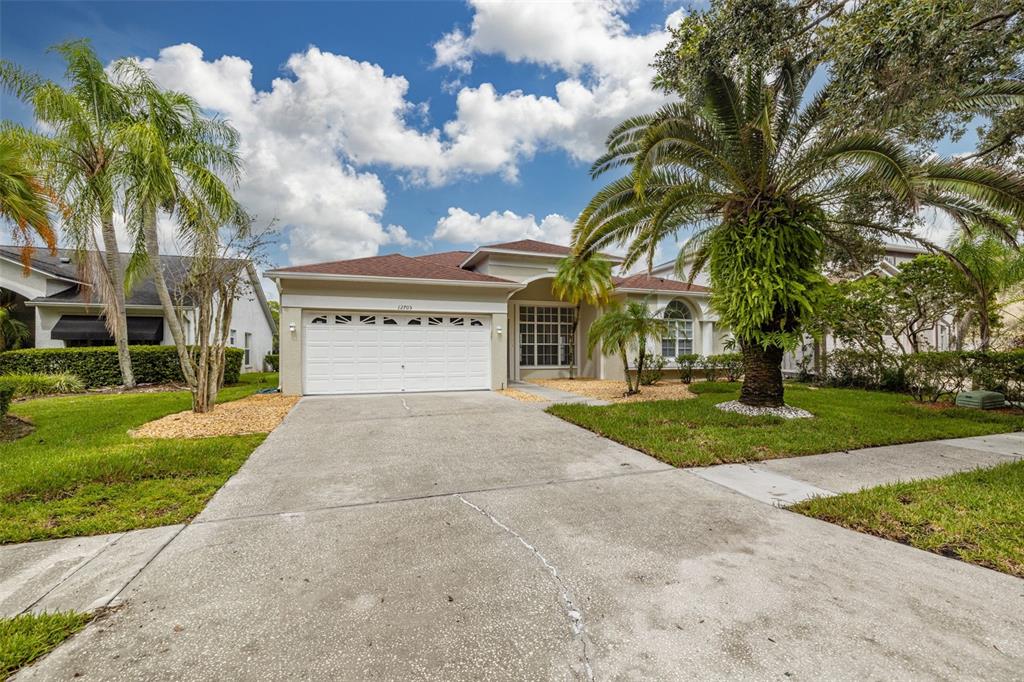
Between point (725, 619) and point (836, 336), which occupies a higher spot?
point (836, 336)

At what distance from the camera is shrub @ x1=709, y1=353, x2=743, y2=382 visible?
49.4ft

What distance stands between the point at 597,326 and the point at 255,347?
20.9 metres

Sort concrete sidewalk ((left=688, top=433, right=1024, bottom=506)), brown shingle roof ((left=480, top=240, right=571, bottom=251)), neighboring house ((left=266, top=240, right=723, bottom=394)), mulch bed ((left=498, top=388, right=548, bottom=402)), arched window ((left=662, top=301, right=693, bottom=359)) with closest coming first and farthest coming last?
1. concrete sidewalk ((left=688, top=433, right=1024, bottom=506))
2. mulch bed ((left=498, top=388, right=548, bottom=402))
3. neighboring house ((left=266, top=240, right=723, bottom=394))
4. brown shingle roof ((left=480, top=240, right=571, bottom=251))
5. arched window ((left=662, top=301, right=693, bottom=359))

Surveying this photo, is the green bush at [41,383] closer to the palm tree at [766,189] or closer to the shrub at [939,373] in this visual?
the palm tree at [766,189]

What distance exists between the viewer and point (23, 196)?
6.84m

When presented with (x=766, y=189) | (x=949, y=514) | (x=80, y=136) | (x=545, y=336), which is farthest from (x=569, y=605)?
(x=545, y=336)

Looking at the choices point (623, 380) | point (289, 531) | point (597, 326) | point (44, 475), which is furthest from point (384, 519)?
point (623, 380)

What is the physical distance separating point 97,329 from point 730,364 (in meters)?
22.7

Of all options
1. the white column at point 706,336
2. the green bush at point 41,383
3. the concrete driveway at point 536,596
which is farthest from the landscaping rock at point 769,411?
the green bush at point 41,383

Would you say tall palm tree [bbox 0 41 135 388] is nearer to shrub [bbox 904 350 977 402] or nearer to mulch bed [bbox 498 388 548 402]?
mulch bed [bbox 498 388 548 402]

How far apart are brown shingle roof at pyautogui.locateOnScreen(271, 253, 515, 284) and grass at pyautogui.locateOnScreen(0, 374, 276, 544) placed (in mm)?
5856

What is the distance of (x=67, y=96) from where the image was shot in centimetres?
980

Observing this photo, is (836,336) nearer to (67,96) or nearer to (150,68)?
(150,68)

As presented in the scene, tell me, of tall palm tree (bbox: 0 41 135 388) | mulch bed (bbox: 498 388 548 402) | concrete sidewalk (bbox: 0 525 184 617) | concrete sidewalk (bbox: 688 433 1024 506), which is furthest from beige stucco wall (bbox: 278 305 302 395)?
concrete sidewalk (bbox: 688 433 1024 506)
